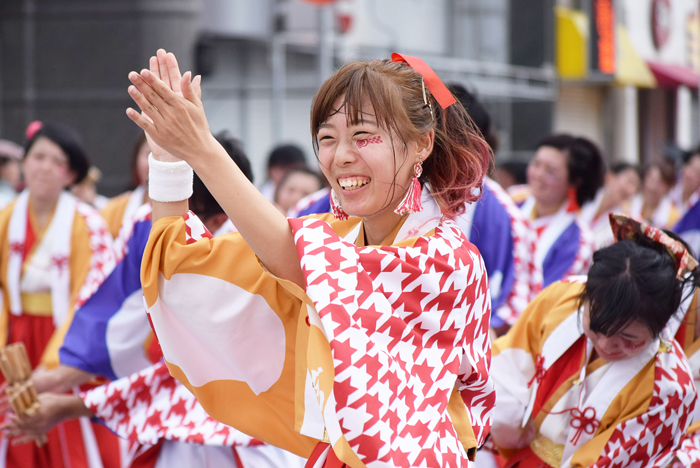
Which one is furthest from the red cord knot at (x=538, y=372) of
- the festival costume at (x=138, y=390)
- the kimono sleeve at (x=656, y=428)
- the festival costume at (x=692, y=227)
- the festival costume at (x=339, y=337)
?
the festival costume at (x=692, y=227)

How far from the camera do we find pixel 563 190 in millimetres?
4863

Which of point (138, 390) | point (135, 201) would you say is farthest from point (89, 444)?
point (135, 201)

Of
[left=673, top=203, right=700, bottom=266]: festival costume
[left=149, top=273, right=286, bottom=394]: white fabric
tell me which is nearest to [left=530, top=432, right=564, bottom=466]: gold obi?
[left=149, top=273, right=286, bottom=394]: white fabric

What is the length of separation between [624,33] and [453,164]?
1705cm

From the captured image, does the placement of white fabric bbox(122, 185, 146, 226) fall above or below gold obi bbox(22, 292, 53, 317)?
above

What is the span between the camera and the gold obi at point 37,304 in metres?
4.12

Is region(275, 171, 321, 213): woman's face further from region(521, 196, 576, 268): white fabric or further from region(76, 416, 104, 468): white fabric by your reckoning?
region(76, 416, 104, 468): white fabric

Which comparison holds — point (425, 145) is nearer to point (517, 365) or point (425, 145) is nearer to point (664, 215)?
point (517, 365)

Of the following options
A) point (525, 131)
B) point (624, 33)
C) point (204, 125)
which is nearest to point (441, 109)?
point (204, 125)

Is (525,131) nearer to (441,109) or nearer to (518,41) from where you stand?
(518,41)

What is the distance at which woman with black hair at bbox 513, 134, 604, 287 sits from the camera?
4.75 metres

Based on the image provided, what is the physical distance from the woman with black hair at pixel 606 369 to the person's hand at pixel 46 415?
4.49 feet

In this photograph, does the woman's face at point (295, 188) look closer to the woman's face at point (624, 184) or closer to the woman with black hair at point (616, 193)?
the woman with black hair at point (616, 193)

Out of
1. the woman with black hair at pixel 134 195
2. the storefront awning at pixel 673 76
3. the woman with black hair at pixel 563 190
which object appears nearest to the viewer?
the woman with black hair at pixel 134 195
